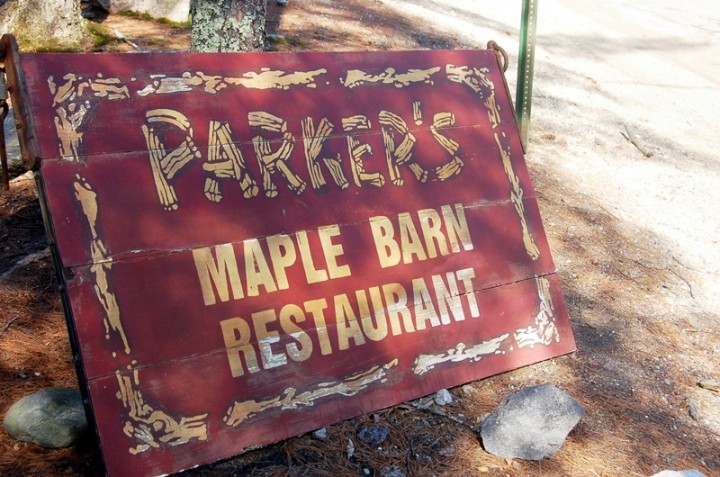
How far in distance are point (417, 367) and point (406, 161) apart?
3.31 ft

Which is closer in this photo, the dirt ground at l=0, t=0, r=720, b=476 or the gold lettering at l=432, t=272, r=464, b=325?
the dirt ground at l=0, t=0, r=720, b=476

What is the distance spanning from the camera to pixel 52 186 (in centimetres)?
276

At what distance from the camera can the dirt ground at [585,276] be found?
319 cm

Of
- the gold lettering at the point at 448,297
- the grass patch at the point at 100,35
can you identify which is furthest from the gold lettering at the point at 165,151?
the grass patch at the point at 100,35

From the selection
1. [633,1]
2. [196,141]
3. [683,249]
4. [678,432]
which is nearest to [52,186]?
[196,141]

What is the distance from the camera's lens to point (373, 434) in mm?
3209

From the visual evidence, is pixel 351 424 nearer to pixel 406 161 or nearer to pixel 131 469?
pixel 131 469

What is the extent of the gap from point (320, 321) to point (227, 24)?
2522 millimetres

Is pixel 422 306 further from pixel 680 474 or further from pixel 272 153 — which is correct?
pixel 680 474

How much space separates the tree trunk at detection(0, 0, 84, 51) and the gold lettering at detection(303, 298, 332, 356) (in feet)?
13.6

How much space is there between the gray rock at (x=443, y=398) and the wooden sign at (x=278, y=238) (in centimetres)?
5

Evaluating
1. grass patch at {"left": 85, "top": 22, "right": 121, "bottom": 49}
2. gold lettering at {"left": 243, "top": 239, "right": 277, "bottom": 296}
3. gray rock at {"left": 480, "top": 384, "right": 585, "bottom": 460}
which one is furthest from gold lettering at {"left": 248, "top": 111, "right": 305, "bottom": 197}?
grass patch at {"left": 85, "top": 22, "right": 121, "bottom": 49}

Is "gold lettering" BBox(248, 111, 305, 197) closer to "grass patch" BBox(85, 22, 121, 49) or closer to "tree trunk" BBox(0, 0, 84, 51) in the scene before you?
"tree trunk" BBox(0, 0, 84, 51)

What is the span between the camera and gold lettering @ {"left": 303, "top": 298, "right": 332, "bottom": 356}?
3201mm
